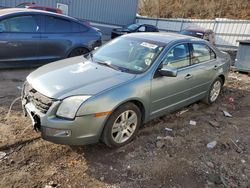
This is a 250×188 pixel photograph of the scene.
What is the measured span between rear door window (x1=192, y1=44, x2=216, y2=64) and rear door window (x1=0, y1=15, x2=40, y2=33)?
404 cm

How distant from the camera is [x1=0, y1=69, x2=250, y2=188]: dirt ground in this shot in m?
2.84

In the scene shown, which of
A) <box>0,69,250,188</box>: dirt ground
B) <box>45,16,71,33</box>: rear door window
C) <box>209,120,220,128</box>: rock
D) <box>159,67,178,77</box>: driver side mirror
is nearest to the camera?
<box>0,69,250,188</box>: dirt ground

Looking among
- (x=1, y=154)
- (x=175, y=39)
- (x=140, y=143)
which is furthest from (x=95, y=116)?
(x=175, y=39)

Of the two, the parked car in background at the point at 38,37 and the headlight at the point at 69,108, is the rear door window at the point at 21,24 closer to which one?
the parked car in background at the point at 38,37

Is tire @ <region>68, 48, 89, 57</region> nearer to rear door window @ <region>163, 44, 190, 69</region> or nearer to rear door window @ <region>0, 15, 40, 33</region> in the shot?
rear door window @ <region>0, 15, 40, 33</region>

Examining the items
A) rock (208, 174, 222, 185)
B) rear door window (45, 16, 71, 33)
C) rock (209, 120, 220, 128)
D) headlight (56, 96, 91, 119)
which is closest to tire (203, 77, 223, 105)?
rock (209, 120, 220, 128)

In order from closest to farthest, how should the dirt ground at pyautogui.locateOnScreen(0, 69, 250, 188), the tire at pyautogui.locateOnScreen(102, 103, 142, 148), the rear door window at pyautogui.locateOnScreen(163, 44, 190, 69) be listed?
the dirt ground at pyautogui.locateOnScreen(0, 69, 250, 188)
the tire at pyautogui.locateOnScreen(102, 103, 142, 148)
the rear door window at pyautogui.locateOnScreen(163, 44, 190, 69)

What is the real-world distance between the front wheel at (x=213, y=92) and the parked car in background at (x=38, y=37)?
3636 mm

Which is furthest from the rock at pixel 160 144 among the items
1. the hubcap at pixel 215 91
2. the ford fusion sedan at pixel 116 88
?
the hubcap at pixel 215 91

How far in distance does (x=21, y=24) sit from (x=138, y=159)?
467 centimetres

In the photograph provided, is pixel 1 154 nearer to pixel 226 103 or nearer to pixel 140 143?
pixel 140 143

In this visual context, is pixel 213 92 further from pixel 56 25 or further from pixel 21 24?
pixel 21 24

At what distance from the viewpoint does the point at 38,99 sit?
302cm

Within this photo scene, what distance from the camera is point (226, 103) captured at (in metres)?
5.71
